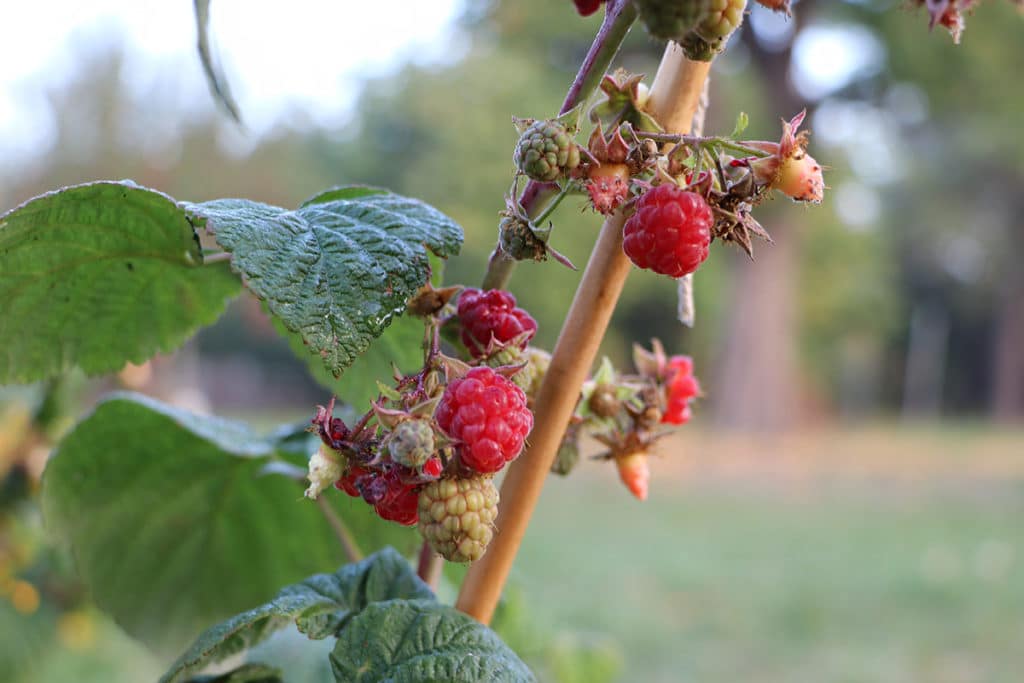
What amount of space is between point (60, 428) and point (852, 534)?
492 centimetres

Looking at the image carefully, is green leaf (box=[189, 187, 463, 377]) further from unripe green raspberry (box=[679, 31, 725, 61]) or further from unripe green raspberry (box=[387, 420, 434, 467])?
unripe green raspberry (box=[679, 31, 725, 61])

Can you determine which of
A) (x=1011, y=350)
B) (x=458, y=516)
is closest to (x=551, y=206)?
(x=458, y=516)

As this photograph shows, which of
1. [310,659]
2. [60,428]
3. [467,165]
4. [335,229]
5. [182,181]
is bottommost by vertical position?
[310,659]

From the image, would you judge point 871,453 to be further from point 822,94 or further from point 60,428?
point 60,428

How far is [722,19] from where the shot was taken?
365 millimetres

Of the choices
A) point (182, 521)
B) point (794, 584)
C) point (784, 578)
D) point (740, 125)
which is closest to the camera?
point (740, 125)

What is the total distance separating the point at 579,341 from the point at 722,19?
150mm

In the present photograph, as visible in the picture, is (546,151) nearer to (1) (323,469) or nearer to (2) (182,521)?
(1) (323,469)

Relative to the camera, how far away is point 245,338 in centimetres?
1569

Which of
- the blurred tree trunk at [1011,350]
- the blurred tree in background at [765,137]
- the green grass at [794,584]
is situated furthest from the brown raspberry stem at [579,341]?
the blurred tree trunk at [1011,350]

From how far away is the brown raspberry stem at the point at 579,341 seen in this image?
1.41 ft

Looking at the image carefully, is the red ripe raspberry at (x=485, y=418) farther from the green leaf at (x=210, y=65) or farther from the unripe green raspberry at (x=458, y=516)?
the green leaf at (x=210, y=65)

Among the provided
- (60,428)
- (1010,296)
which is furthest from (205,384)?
(60,428)

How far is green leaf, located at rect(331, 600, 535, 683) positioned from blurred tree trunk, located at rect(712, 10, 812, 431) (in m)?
10.4
